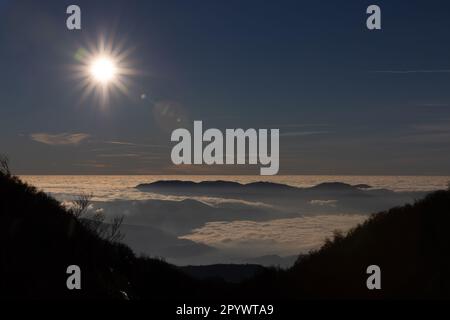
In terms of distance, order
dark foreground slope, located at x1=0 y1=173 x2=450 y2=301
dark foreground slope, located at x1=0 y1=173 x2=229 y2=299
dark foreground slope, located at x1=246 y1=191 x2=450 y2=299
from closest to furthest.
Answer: dark foreground slope, located at x1=0 y1=173 x2=229 y2=299, dark foreground slope, located at x1=0 y1=173 x2=450 y2=301, dark foreground slope, located at x1=246 y1=191 x2=450 y2=299

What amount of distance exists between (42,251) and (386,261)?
34.6ft

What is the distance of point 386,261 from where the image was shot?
1662cm

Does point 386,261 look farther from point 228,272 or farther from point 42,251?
point 228,272

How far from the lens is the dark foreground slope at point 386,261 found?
573 inches

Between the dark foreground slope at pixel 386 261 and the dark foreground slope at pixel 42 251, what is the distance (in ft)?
23.4

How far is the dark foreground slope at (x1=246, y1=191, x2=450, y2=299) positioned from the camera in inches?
573

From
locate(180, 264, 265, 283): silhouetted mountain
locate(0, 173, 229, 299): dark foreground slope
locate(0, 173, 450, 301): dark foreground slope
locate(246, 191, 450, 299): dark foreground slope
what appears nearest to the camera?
locate(0, 173, 229, 299): dark foreground slope

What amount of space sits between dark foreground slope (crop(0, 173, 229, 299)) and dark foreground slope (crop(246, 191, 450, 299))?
713 cm

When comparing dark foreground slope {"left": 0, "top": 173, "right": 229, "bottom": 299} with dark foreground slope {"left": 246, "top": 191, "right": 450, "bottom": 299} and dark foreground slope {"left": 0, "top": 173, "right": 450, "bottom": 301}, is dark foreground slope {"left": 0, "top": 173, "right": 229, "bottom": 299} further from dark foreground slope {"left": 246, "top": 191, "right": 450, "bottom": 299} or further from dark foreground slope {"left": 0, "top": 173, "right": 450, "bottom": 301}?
dark foreground slope {"left": 246, "top": 191, "right": 450, "bottom": 299}

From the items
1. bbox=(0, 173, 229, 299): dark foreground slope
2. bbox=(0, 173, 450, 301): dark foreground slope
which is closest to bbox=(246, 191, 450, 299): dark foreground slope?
bbox=(0, 173, 450, 301): dark foreground slope

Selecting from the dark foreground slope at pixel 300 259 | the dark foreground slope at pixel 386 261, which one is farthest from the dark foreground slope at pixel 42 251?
the dark foreground slope at pixel 386 261

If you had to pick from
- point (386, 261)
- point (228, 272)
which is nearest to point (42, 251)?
point (386, 261)

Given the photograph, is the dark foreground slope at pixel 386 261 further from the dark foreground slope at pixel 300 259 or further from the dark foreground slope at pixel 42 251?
the dark foreground slope at pixel 42 251

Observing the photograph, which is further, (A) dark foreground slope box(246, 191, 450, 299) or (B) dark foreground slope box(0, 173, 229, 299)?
(A) dark foreground slope box(246, 191, 450, 299)
